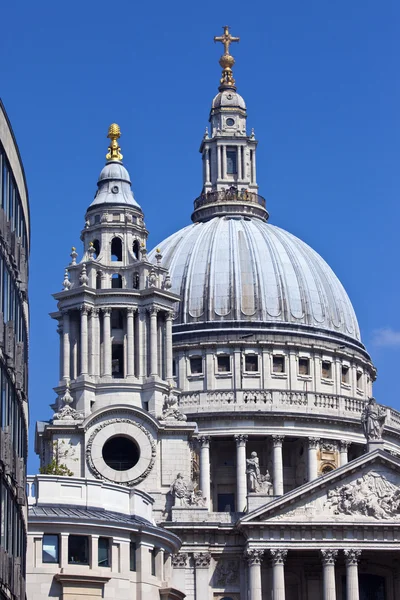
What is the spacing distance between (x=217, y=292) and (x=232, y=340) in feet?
19.0

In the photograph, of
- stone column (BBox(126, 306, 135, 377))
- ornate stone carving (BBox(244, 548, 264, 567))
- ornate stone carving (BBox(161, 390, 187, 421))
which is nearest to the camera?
ornate stone carving (BBox(244, 548, 264, 567))

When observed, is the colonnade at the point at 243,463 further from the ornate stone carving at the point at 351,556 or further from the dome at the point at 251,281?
the ornate stone carving at the point at 351,556

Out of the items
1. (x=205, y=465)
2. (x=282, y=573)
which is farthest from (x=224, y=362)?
(x=282, y=573)

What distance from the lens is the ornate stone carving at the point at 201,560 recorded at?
121938mm

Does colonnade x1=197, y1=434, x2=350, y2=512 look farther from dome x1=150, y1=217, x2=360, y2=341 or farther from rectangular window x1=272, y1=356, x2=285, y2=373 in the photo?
dome x1=150, y1=217, x2=360, y2=341

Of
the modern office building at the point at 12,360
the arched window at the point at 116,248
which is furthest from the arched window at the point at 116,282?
the modern office building at the point at 12,360

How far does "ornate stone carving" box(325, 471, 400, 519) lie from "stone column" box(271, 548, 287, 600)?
15.6 feet

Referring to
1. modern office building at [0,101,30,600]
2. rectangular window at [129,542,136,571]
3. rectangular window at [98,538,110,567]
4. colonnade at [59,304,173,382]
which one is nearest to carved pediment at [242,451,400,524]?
colonnade at [59,304,173,382]

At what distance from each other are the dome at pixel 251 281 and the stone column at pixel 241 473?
11869 millimetres

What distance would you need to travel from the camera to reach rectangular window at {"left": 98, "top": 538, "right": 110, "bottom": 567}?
273ft

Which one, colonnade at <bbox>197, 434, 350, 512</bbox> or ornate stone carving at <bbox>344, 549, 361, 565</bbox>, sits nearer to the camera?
ornate stone carving at <bbox>344, 549, 361, 565</bbox>

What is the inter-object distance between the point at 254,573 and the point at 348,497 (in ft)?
26.5

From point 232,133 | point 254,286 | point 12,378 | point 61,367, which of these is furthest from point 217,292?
point 12,378

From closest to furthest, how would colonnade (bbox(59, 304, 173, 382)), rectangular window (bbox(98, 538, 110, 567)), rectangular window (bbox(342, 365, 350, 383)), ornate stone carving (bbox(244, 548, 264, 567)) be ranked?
1. rectangular window (bbox(98, 538, 110, 567))
2. ornate stone carving (bbox(244, 548, 264, 567))
3. colonnade (bbox(59, 304, 173, 382))
4. rectangular window (bbox(342, 365, 350, 383))
